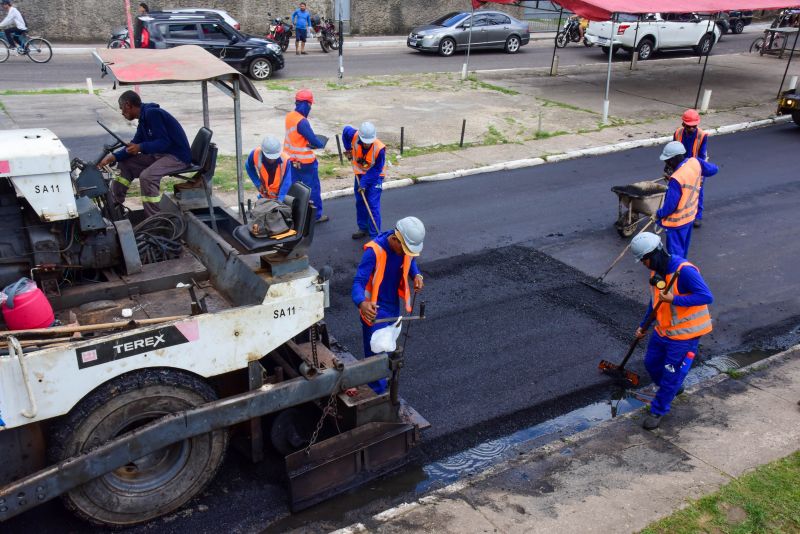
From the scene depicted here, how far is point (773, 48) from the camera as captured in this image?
87.1ft

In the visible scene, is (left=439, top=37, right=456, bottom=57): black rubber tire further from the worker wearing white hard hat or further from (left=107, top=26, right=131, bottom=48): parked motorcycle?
the worker wearing white hard hat

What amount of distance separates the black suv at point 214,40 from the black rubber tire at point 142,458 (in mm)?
14643

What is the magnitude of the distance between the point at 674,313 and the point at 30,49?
20.3 metres

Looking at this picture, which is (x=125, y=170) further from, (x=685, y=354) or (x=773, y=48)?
(x=773, y=48)

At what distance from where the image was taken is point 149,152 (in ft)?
22.0

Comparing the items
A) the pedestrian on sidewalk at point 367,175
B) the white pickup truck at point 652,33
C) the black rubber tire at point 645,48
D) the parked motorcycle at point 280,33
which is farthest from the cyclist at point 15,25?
the black rubber tire at point 645,48

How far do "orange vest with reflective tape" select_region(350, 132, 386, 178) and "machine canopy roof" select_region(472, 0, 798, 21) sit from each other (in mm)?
8730

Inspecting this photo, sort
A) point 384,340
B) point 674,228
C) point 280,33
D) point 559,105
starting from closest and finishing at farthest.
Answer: point 384,340 → point 674,228 → point 559,105 → point 280,33

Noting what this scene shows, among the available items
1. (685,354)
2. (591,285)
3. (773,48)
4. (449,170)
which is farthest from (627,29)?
(685,354)

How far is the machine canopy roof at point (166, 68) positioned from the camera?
4.93 metres

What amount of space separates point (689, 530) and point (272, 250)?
10.6ft

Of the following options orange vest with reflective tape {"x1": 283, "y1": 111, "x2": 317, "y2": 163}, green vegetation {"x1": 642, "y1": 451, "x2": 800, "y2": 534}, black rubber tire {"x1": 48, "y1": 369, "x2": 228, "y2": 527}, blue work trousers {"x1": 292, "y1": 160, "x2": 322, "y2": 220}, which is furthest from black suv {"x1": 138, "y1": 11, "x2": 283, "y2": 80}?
green vegetation {"x1": 642, "y1": 451, "x2": 800, "y2": 534}

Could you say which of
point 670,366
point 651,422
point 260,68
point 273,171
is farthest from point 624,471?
point 260,68

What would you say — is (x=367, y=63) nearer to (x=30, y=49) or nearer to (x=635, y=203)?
(x=30, y=49)
